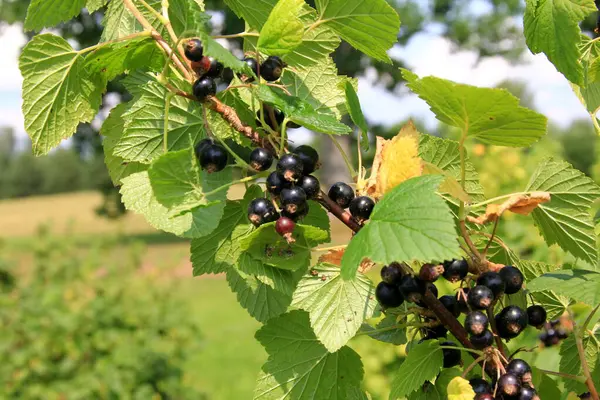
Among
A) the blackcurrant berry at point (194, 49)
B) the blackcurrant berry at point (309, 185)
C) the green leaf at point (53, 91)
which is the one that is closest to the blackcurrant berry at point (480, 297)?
the blackcurrant berry at point (309, 185)

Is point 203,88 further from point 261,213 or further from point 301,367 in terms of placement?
point 301,367

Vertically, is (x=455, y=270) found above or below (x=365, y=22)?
below

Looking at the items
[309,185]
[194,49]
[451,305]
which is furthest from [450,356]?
[194,49]

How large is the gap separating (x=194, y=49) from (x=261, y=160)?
0.16 m

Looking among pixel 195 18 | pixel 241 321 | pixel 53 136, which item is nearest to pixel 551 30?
pixel 195 18

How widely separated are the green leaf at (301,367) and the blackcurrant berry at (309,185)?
209 millimetres

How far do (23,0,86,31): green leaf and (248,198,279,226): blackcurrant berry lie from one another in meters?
0.41

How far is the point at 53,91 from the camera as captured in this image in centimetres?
85

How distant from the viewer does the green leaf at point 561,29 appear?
0.80 meters

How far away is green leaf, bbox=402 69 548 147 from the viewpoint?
653 millimetres

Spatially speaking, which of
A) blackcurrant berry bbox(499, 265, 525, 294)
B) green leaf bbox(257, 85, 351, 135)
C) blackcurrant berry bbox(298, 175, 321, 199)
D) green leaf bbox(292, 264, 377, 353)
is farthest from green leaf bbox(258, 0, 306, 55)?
blackcurrant berry bbox(499, 265, 525, 294)

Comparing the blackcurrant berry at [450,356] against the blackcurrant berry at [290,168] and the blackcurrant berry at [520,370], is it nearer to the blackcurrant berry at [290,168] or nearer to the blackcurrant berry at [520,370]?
the blackcurrant berry at [520,370]

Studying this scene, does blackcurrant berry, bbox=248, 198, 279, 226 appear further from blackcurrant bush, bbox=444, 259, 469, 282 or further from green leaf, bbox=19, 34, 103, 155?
green leaf, bbox=19, 34, 103, 155

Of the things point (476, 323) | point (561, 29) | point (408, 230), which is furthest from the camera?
point (561, 29)
